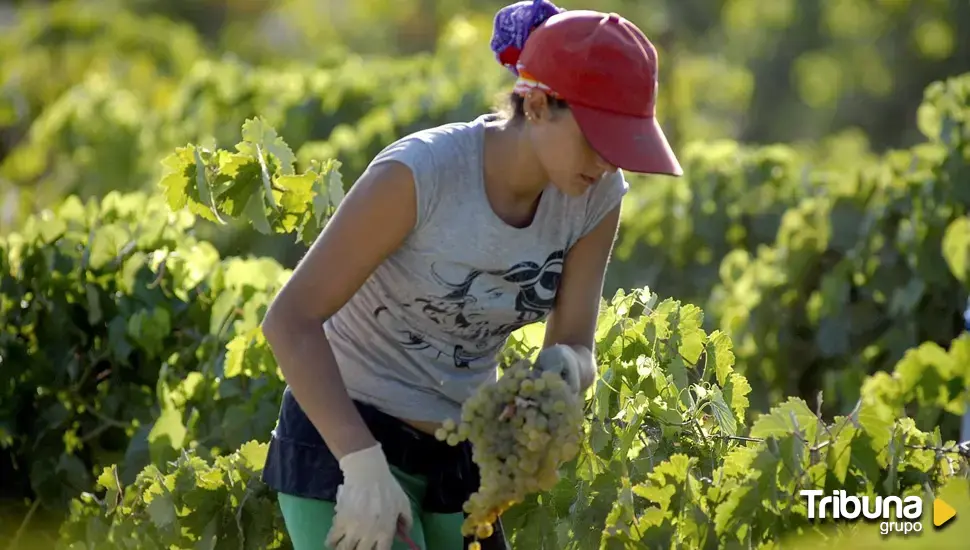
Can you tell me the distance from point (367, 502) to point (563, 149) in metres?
0.66

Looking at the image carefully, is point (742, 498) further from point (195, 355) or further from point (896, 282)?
point (896, 282)

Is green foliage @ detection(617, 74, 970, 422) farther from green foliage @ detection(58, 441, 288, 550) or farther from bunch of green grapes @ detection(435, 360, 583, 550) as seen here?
bunch of green grapes @ detection(435, 360, 583, 550)

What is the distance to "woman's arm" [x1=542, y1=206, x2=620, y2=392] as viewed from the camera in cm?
261

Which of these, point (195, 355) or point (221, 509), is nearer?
point (221, 509)

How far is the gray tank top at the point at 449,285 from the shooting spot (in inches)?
95.5

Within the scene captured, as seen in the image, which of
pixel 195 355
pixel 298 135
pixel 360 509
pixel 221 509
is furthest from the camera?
pixel 298 135

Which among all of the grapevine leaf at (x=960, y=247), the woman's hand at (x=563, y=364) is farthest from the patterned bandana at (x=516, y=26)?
the grapevine leaf at (x=960, y=247)

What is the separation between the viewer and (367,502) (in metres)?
2.35

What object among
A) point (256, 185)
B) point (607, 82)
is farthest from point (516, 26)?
point (256, 185)

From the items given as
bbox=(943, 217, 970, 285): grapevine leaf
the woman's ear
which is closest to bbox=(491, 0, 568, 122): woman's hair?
the woman's ear

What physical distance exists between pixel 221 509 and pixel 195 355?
1353 mm

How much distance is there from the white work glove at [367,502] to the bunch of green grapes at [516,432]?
0.43 feet

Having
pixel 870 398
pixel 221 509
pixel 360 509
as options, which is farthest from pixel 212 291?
pixel 360 509

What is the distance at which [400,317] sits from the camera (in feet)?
8.31
